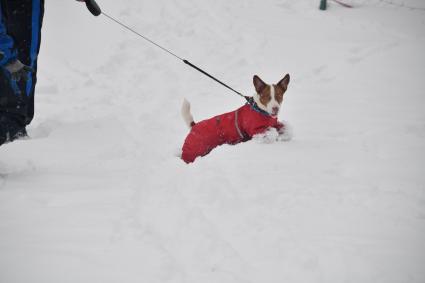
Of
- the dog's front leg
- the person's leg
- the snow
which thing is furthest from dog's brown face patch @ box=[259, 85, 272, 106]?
the person's leg

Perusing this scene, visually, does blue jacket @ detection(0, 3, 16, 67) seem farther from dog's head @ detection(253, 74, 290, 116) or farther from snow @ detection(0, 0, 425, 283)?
dog's head @ detection(253, 74, 290, 116)

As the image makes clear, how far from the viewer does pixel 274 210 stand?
2461 mm

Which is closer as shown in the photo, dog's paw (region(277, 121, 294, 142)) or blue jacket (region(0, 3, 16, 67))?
blue jacket (region(0, 3, 16, 67))

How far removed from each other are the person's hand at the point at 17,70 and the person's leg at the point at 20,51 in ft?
0.38

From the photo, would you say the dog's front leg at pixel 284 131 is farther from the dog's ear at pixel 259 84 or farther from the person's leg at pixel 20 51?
the person's leg at pixel 20 51

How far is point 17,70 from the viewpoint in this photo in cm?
298

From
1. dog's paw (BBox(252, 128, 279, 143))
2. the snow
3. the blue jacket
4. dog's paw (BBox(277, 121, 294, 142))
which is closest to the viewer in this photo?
the snow

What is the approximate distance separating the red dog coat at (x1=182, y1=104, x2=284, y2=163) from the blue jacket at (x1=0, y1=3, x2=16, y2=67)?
5.81 ft

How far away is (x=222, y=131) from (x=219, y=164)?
790mm

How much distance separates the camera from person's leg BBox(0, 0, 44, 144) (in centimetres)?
308

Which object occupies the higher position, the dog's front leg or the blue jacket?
the blue jacket

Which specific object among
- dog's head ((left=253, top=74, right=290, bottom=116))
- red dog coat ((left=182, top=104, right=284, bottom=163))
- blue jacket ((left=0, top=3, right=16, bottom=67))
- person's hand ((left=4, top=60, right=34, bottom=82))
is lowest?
red dog coat ((left=182, top=104, right=284, bottom=163))

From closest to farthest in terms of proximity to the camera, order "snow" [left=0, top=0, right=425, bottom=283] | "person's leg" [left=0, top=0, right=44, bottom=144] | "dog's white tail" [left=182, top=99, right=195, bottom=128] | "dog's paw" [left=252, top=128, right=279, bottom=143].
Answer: "snow" [left=0, top=0, right=425, bottom=283] < "person's leg" [left=0, top=0, right=44, bottom=144] < "dog's paw" [left=252, top=128, right=279, bottom=143] < "dog's white tail" [left=182, top=99, right=195, bottom=128]

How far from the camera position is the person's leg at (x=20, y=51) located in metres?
3.08
